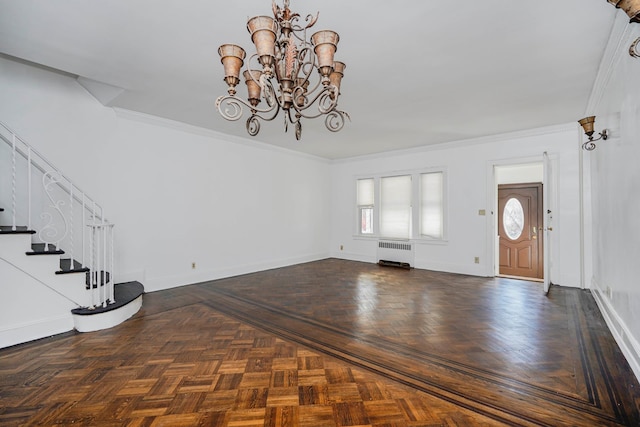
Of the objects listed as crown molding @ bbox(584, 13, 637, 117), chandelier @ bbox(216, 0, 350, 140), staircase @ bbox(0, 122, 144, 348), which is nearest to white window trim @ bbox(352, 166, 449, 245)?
crown molding @ bbox(584, 13, 637, 117)

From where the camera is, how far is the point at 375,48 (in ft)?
8.75

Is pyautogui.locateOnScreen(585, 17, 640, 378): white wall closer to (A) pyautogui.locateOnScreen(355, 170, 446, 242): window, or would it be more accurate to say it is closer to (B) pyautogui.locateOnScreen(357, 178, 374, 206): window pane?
(A) pyautogui.locateOnScreen(355, 170, 446, 242): window

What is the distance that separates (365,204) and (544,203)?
143 inches

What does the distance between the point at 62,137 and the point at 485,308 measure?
221 inches

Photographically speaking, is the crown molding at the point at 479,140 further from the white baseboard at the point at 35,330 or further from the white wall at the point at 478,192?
the white baseboard at the point at 35,330

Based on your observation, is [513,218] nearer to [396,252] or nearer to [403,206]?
[403,206]

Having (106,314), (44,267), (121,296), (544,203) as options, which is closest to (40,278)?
(44,267)

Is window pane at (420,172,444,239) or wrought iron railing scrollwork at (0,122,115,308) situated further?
window pane at (420,172,444,239)

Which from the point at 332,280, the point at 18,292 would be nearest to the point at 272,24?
the point at 18,292

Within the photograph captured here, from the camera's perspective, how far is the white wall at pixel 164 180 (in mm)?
3730

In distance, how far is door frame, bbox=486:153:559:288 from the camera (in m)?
4.58

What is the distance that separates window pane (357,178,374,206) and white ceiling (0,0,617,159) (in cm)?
312

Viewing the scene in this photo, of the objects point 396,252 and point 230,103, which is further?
point 396,252

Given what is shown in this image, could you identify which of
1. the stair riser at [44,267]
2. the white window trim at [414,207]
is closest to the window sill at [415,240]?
the white window trim at [414,207]
